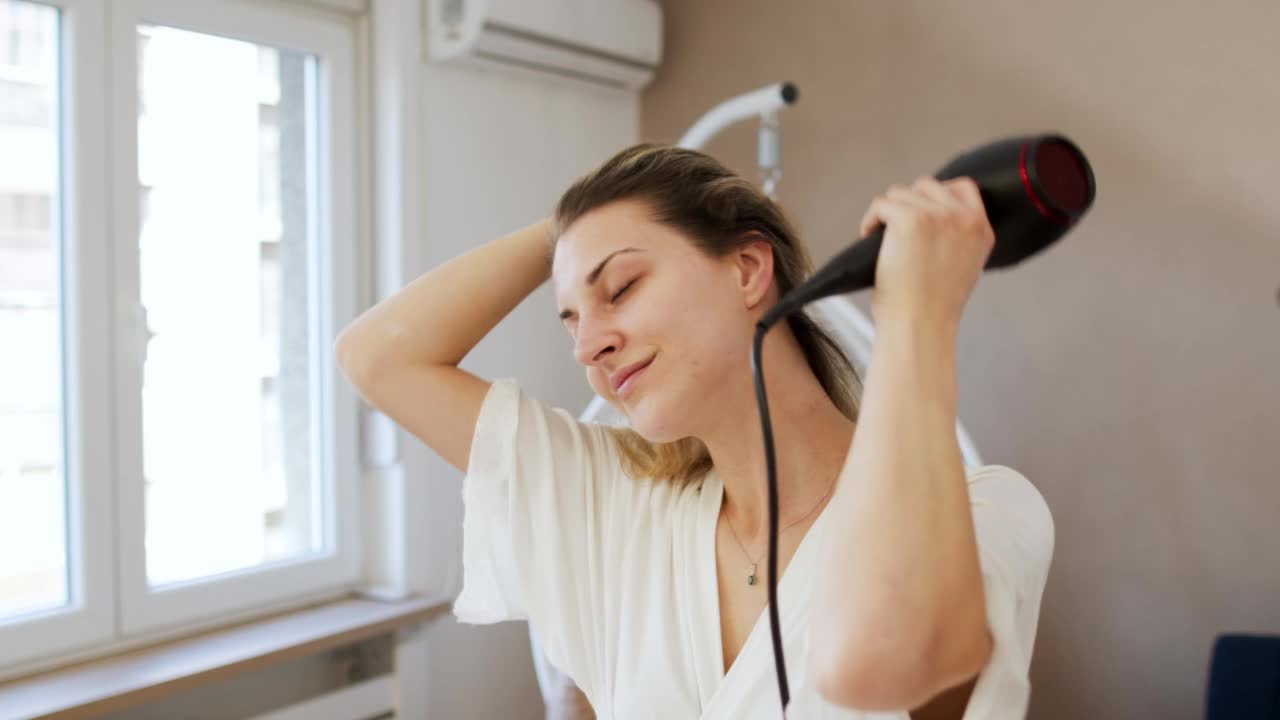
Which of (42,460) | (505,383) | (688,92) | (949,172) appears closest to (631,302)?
(505,383)

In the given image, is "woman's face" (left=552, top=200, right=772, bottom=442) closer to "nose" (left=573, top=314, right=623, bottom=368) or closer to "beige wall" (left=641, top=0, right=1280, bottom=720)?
"nose" (left=573, top=314, right=623, bottom=368)

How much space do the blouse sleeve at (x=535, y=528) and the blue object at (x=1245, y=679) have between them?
1.18 meters

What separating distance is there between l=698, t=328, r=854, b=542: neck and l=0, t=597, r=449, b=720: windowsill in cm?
118

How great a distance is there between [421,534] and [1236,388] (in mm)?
1670

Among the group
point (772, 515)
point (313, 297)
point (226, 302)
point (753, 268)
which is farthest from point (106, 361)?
point (772, 515)

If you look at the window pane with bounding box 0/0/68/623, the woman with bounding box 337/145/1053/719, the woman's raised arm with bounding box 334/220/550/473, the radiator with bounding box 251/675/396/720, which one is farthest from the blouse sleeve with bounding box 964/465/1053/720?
the window pane with bounding box 0/0/68/623

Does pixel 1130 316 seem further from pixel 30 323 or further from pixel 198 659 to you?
pixel 30 323

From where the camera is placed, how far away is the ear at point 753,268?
1.06 metres

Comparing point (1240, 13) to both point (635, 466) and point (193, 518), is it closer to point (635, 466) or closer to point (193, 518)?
point (635, 466)

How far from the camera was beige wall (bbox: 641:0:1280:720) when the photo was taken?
1.98 meters

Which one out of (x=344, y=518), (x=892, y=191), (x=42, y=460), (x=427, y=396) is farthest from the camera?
(x=344, y=518)

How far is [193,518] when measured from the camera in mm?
2150

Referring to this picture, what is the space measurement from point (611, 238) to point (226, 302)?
4.59 feet

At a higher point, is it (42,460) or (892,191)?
(892,191)
